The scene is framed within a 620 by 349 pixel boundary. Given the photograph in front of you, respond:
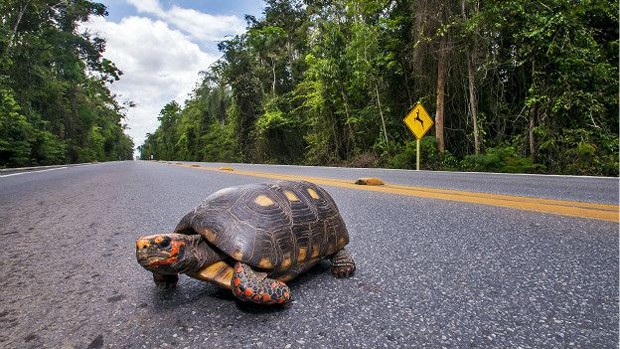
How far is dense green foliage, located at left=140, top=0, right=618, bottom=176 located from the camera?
1045 centimetres

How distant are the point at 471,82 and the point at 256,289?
43.4 ft

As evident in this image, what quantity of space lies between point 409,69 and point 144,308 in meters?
16.7

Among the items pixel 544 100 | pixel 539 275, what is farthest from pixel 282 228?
pixel 544 100

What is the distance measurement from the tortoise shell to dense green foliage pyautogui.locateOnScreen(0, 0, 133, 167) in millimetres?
20858

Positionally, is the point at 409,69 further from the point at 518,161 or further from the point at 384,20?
the point at 518,161

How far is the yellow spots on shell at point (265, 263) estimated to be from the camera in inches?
50.8

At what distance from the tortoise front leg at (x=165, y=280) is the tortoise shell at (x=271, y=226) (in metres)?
0.20

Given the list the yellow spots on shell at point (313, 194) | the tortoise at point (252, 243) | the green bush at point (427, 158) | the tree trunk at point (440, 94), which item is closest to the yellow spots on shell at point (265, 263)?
the tortoise at point (252, 243)

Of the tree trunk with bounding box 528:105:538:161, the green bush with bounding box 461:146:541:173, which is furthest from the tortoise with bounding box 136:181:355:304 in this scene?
the tree trunk with bounding box 528:105:538:161

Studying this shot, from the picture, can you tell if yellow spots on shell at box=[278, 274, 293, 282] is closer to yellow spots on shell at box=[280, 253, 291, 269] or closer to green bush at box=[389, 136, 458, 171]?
yellow spots on shell at box=[280, 253, 291, 269]

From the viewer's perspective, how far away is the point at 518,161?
10.0 metres

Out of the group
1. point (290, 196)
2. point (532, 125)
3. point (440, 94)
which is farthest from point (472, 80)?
point (290, 196)

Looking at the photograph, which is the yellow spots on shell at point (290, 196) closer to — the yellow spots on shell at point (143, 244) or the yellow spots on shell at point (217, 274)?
the yellow spots on shell at point (217, 274)

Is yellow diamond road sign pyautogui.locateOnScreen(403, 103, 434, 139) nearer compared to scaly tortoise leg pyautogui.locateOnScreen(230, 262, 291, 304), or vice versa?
scaly tortoise leg pyautogui.locateOnScreen(230, 262, 291, 304)
